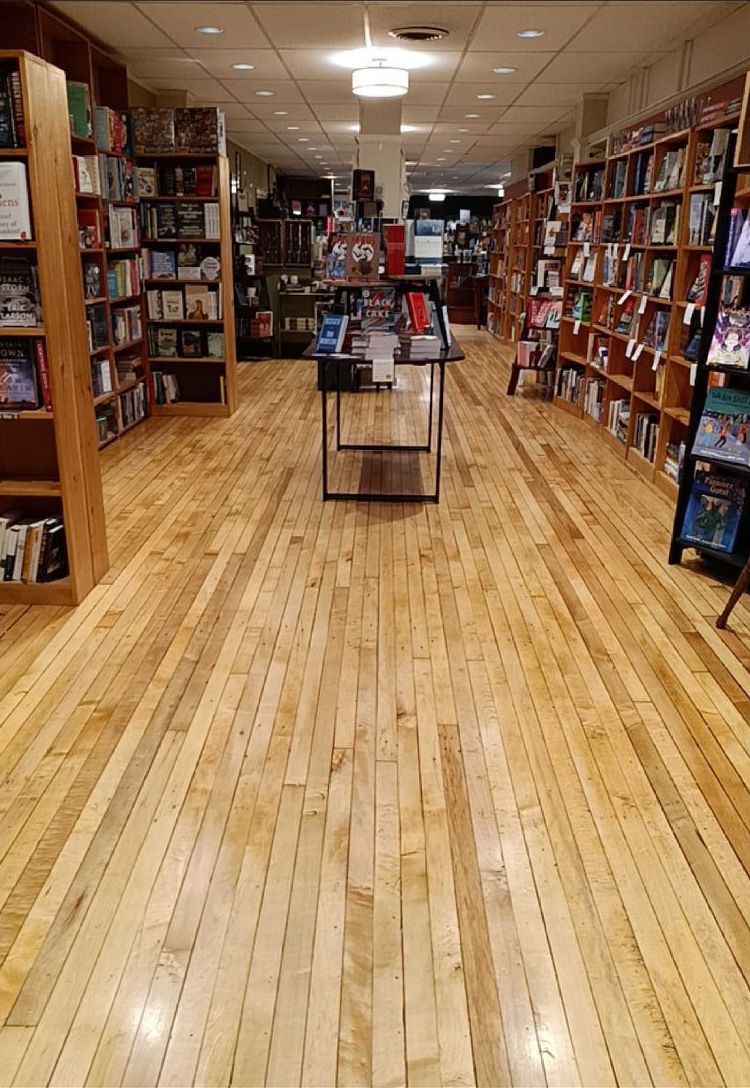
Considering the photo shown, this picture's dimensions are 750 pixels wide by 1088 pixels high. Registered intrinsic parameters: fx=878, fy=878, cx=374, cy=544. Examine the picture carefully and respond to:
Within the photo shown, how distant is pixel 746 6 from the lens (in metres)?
5.26

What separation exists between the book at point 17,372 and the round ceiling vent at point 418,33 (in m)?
3.82

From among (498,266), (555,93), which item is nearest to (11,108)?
(555,93)

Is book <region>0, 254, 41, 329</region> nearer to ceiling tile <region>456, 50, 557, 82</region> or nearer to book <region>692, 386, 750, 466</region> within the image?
book <region>692, 386, 750, 466</region>

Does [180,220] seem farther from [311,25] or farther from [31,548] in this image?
[31,548]

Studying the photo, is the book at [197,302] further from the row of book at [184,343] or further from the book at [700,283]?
the book at [700,283]

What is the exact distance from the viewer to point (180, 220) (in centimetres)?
794

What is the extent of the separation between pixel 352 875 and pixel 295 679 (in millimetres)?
1127

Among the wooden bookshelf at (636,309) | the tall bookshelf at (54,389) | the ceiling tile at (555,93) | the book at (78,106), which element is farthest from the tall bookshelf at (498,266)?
the tall bookshelf at (54,389)

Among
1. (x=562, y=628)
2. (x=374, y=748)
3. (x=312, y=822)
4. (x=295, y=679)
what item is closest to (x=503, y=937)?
(x=312, y=822)

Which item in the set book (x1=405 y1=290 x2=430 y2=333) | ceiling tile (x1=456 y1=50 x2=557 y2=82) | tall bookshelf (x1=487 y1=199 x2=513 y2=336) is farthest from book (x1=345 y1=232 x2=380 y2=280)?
tall bookshelf (x1=487 y1=199 x2=513 y2=336)

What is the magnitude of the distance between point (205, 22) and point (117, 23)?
25.8 inches

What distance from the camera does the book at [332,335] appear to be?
536 cm

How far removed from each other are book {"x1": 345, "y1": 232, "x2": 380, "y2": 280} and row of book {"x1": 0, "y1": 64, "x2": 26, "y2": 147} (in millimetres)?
2613

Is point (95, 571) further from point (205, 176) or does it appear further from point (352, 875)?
point (205, 176)
